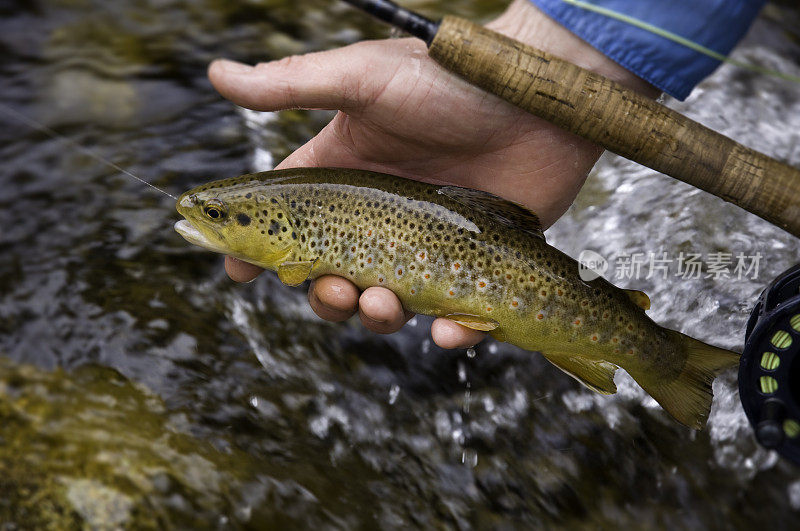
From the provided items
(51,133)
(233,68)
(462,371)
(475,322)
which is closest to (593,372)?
(475,322)

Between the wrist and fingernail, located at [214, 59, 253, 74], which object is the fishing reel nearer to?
the wrist

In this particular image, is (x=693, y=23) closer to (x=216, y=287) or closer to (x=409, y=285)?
(x=409, y=285)

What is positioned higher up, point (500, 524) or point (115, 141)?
point (115, 141)

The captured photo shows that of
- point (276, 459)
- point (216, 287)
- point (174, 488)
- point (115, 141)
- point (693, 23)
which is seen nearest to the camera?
point (693, 23)

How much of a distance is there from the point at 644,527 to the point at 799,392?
3.07 feet

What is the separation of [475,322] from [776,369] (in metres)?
0.85

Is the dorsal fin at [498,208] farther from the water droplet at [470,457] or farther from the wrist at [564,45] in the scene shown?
the water droplet at [470,457]

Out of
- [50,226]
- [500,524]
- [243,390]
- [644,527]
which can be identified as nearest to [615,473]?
[644,527]

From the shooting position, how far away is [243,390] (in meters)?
2.83

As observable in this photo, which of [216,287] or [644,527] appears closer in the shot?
[644,527]

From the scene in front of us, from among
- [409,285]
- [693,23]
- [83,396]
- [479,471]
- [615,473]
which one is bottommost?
[83,396]

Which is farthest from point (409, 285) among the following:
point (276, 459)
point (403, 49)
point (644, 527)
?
point (644, 527)

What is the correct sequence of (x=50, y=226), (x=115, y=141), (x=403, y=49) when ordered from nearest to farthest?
(x=403, y=49)
(x=50, y=226)
(x=115, y=141)

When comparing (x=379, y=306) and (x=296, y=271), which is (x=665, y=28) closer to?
(x=379, y=306)
